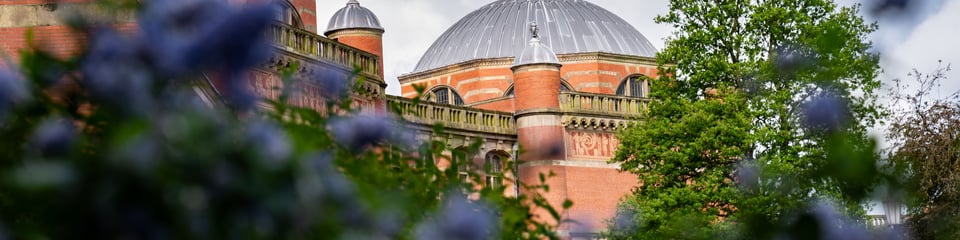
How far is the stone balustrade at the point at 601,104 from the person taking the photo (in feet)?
136

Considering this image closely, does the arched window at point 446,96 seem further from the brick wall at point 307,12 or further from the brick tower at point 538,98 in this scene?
the brick wall at point 307,12

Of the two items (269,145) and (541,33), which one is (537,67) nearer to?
(541,33)

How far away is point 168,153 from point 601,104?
1534 inches

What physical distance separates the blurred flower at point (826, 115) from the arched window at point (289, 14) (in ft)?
86.9

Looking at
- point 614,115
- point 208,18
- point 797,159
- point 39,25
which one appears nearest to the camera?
point 208,18

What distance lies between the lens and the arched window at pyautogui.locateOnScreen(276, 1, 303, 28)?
31712 millimetres

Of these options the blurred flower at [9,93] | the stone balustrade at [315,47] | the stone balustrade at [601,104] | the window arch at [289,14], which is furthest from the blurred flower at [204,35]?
the stone balustrade at [601,104]

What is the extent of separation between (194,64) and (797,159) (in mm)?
26500

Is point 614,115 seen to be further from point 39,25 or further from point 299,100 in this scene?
point 39,25

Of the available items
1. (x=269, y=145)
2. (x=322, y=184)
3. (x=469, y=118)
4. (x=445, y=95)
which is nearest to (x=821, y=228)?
(x=322, y=184)

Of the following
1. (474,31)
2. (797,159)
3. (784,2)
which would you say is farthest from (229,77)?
(474,31)

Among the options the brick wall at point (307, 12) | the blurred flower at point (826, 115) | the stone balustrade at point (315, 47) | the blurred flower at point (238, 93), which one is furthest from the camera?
the brick wall at point (307, 12)

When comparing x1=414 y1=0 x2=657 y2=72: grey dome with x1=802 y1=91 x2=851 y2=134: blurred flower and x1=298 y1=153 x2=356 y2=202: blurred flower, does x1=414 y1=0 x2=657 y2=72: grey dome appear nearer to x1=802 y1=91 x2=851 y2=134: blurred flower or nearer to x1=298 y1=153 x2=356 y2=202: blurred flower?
x1=802 y1=91 x2=851 y2=134: blurred flower

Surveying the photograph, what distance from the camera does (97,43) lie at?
4.11 m
